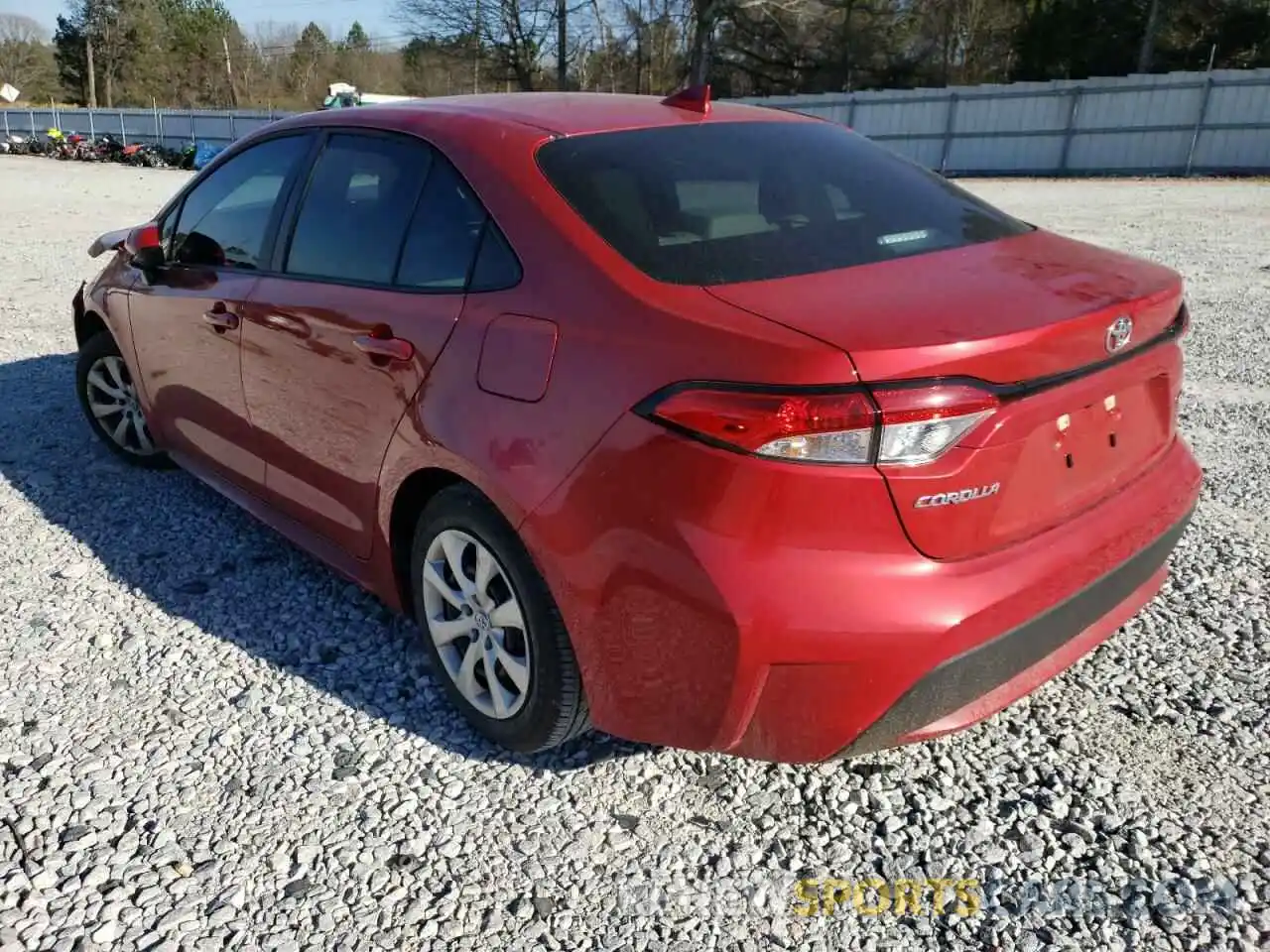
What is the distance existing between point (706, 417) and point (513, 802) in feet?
3.89

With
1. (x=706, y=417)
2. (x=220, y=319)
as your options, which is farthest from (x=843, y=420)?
(x=220, y=319)

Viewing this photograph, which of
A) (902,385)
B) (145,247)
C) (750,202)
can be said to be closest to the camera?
(902,385)

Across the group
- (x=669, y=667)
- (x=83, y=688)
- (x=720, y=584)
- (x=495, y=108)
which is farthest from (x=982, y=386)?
(x=83, y=688)

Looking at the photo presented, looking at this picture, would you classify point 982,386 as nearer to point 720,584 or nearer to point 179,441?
point 720,584

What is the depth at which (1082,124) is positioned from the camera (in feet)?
88.8

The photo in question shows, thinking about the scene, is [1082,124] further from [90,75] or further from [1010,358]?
[90,75]

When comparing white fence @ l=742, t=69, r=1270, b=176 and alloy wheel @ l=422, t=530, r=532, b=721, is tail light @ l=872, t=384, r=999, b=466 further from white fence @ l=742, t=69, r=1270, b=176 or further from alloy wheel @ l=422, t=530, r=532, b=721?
white fence @ l=742, t=69, r=1270, b=176

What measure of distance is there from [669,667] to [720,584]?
283 mm

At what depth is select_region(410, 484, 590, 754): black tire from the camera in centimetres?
241

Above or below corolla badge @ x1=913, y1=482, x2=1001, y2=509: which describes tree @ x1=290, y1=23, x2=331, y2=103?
above

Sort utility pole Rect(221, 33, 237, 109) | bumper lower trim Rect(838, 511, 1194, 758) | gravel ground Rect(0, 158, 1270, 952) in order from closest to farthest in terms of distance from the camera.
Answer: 1. bumper lower trim Rect(838, 511, 1194, 758)
2. gravel ground Rect(0, 158, 1270, 952)
3. utility pole Rect(221, 33, 237, 109)

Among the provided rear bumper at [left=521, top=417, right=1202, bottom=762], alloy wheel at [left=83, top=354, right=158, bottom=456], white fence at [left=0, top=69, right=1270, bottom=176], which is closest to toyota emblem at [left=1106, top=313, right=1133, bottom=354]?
rear bumper at [left=521, top=417, right=1202, bottom=762]

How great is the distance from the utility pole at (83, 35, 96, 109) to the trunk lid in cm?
7518

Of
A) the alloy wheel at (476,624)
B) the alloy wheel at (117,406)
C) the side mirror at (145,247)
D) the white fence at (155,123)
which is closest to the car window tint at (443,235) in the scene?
the alloy wheel at (476,624)
